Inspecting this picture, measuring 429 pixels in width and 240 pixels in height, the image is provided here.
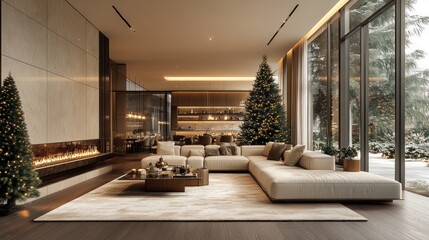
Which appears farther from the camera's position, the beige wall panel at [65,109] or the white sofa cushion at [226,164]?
the white sofa cushion at [226,164]

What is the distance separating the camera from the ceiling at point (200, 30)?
7.57 m

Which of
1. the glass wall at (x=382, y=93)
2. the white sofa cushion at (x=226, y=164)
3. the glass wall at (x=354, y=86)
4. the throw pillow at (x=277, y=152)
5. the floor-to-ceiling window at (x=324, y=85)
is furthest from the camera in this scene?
the floor-to-ceiling window at (x=324, y=85)

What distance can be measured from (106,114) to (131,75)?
22.1 ft

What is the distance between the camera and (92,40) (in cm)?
905

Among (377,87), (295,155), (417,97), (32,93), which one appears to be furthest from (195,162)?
(417,97)

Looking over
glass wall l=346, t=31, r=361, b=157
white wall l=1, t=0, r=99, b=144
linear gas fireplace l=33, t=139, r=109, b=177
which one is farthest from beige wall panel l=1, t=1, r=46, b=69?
glass wall l=346, t=31, r=361, b=157

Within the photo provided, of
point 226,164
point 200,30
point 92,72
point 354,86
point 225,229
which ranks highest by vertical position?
point 200,30

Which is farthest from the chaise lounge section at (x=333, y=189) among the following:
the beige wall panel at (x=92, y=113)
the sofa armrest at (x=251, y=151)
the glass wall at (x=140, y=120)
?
the glass wall at (x=140, y=120)

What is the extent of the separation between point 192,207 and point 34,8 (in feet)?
14.3

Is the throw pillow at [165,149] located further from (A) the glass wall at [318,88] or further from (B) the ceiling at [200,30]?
(A) the glass wall at [318,88]

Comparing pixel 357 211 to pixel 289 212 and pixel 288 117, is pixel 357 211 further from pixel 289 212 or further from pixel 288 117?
pixel 288 117

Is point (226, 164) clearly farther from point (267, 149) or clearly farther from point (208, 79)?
point (208, 79)

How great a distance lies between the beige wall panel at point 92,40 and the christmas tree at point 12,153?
166 inches

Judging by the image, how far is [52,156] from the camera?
6750 millimetres
